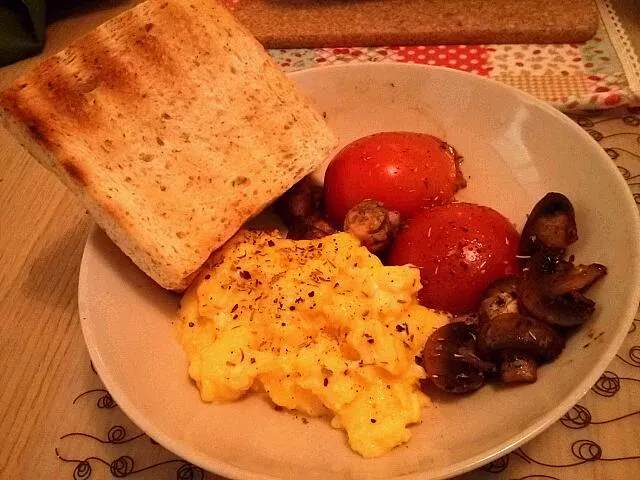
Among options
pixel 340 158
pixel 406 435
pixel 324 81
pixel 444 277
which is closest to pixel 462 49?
pixel 324 81

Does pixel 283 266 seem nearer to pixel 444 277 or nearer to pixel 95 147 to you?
pixel 444 277

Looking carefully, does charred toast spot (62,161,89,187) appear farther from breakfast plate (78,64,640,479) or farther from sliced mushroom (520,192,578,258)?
sliced mushroom (520,192,578,258)

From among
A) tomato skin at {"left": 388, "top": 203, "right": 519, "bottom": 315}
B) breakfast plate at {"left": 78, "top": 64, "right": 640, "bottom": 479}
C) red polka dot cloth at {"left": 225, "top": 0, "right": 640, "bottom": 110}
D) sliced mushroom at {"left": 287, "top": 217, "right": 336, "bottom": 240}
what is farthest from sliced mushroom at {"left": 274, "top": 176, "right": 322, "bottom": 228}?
red polka dot cloth at {"left": 225, "top": 0, "right": 640, "bottom": 110}

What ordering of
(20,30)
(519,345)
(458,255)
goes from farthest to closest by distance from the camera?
(20,30), (458,255), (519,345)

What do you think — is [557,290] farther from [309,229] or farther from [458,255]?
[309,229]

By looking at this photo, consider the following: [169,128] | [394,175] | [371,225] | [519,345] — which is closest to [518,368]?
[519,345]
